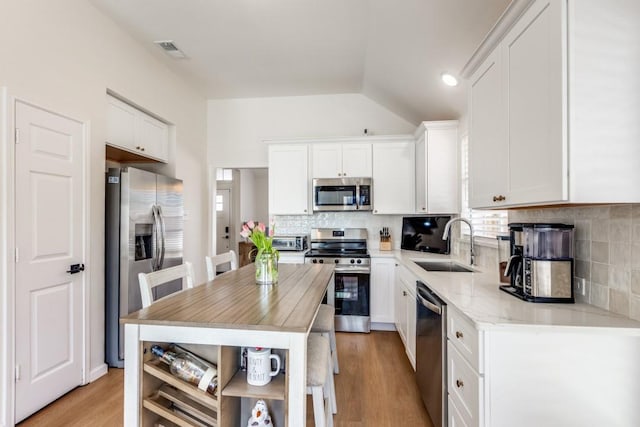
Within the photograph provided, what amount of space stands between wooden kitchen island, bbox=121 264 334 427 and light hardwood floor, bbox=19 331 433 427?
94 centimetres

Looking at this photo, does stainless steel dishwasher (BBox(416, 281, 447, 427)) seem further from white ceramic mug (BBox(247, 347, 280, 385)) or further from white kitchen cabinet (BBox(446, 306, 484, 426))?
white ceramic mug (BBox(247, 347, 280, 385))

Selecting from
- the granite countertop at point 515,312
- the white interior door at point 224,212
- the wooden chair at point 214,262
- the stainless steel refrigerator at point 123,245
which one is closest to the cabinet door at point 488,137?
the granite countertop at point 515,312

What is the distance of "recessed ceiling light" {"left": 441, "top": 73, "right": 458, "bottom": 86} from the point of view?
272cm

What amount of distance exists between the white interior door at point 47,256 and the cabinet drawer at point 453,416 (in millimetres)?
2606

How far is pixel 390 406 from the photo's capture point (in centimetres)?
221

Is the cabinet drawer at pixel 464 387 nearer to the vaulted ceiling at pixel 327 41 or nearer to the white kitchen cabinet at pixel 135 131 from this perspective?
the vaulted ceiling at pixel 327 41

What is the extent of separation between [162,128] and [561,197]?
3878 millimetres

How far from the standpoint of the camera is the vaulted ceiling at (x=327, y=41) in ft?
7.60

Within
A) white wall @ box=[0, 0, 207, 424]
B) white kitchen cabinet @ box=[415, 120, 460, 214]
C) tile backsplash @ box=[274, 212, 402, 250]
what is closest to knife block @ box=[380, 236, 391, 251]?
tile backsplash @ box=[274, 212, 402, 250]

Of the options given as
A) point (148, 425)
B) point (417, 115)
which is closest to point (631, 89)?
point (148, 425)

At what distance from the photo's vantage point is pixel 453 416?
5.22ft

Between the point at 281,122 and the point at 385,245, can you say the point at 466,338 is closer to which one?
the point at 385,245

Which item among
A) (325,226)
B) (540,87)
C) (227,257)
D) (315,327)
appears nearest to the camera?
(540,87)

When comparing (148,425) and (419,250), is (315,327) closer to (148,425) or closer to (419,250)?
(148,425)
